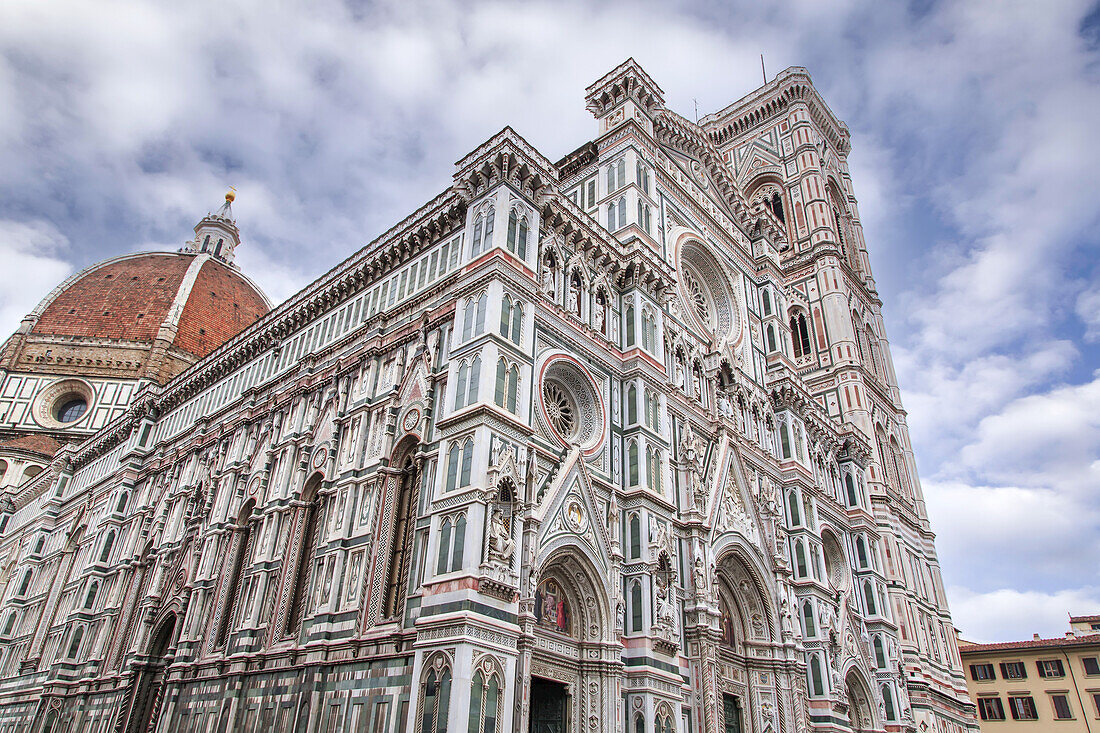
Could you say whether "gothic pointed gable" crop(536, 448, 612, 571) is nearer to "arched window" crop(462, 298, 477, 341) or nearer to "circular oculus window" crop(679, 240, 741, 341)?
"arched window" crop(462, 298, 477, 341)

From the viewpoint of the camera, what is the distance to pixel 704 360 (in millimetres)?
30422

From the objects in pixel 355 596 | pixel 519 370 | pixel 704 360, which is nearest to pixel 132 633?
pixel 355 596

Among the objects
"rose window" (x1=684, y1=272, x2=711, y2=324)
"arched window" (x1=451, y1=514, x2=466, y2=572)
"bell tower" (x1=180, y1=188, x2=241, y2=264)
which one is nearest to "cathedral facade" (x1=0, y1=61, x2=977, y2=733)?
"arched window" (x1=451, y1=514, x2=466, y2=572)

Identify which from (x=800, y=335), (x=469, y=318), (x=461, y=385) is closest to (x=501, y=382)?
(x=461, y=385)

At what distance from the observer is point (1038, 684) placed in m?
47.6

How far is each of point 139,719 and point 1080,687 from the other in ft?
169

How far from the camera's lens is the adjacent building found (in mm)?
45938

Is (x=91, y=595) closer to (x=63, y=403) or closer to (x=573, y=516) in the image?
(x=573, y=516)

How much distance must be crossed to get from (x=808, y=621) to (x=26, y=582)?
36.1 meters

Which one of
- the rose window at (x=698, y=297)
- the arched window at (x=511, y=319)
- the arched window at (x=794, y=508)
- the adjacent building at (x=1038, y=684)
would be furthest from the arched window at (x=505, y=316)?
the adjacent building at (x=1038, y=684)

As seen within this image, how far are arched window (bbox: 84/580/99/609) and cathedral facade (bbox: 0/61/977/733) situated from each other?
0.30ft

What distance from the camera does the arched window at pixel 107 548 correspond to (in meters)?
31.5

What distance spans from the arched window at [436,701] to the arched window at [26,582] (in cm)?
3108

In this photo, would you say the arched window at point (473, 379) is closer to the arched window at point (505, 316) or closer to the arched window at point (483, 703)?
the arched window at point (505, 316)
